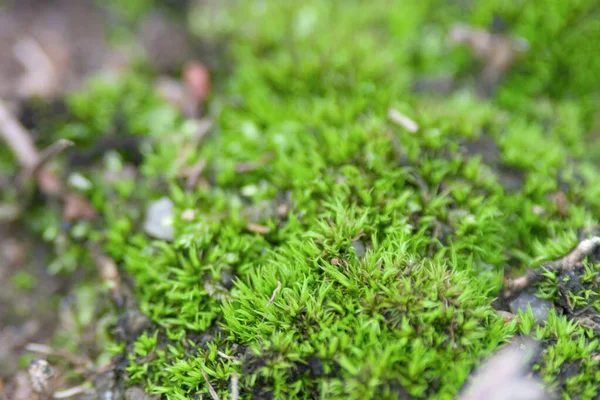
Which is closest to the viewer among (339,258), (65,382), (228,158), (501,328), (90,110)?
(501,328)

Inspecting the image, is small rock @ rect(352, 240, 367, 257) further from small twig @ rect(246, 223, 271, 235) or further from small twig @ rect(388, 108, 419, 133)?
small twig @ rect(388, 108, 419, 133)

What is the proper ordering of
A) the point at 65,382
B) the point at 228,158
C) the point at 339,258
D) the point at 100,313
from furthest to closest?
the point at 228,158 < the point at 100,313 < the point at 65,382 < the point at 339,258

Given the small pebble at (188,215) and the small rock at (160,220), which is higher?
the small pebble at (188,215)

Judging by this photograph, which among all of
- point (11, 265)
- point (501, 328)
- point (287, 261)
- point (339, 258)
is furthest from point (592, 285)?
point (11, 265)

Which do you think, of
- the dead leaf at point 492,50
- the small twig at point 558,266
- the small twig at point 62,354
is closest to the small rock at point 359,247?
the small twig at point 558,266

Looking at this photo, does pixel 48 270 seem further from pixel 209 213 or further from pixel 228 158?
pixel 228 158

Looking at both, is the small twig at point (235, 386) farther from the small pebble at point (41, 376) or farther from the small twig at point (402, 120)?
the small twig at point (402, 120)
